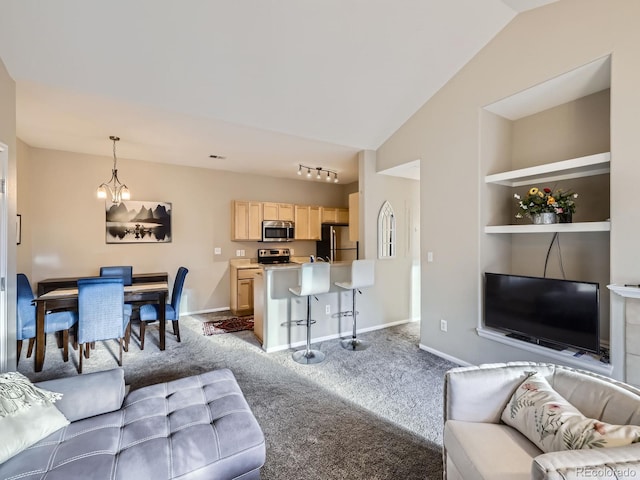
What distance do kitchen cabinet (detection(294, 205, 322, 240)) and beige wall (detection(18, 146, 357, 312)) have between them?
30 centimetres

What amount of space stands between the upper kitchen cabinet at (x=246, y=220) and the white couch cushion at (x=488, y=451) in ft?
15.1

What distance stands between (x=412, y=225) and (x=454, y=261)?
1527 millimetres

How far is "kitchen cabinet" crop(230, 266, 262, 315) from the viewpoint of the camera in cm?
510

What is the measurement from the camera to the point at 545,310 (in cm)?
253

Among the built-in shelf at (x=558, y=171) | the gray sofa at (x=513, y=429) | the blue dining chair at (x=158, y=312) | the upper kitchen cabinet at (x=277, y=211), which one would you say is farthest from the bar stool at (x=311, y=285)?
the upper kitchen cabinet at (x=277, y=211)

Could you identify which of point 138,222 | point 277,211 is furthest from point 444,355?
point 138,222

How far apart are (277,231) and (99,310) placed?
323cm

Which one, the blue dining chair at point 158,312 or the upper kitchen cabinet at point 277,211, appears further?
the upper kitchen cabinet at point 277,211

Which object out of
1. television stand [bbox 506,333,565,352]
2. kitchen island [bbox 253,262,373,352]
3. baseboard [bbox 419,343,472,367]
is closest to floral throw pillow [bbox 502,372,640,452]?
television stand [bbox 506,333,565,352]

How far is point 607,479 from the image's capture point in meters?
0.88

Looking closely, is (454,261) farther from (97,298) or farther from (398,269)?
(97,298)

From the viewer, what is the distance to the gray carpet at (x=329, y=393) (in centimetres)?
180

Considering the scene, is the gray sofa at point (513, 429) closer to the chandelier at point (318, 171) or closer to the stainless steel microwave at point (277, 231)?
the chandelier at point (318, 171)

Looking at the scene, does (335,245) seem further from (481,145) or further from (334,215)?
(481,145)
